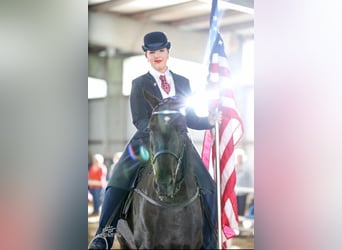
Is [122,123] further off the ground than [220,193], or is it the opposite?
[122,123]

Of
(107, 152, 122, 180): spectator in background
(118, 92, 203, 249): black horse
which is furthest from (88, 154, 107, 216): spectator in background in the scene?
(118, 92, 203, 249): black horse

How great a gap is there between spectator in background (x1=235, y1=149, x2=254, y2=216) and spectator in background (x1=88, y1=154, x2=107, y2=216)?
1.97 feet

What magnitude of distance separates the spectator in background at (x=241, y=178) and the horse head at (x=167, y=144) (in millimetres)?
258

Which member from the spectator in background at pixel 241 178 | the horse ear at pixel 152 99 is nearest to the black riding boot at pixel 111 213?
the horse ear at pixel 152 99

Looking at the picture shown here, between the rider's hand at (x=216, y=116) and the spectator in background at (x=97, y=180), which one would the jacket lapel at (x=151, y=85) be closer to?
the rider's hand at (x=216, y=116)

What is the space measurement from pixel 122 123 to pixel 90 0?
22.8 inches

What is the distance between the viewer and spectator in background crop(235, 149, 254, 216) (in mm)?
2086

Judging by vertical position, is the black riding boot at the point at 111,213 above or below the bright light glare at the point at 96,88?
below

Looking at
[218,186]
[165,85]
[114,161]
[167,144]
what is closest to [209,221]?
[218,186]

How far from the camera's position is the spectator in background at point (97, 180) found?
2.08m

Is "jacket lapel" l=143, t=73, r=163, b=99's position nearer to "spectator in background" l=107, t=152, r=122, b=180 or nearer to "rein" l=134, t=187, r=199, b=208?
"spectator in background" l=107, t=152, r=122, b=180
